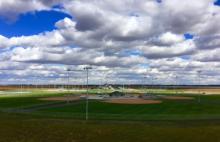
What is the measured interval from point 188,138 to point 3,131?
2311cm

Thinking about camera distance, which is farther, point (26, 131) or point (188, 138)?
point (26, 131)

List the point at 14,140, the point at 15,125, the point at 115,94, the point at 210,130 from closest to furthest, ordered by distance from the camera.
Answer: the point at 14,140, the point at 210,130, the point at 15,125, the point at 115,94

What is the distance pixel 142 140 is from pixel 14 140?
1436 centimetres

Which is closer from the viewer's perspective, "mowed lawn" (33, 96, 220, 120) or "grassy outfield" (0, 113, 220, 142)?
"grassy outfield" (0, 113, 220, 142)

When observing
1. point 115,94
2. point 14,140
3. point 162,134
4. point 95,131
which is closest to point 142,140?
point 162,134

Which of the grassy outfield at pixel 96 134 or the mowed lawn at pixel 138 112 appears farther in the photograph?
the mowed lawn at pixel 138 112

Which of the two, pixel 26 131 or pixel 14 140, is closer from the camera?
pixel 14 140

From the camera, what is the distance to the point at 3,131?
138ft

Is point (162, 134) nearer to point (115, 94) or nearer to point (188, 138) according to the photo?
point (188, 138)


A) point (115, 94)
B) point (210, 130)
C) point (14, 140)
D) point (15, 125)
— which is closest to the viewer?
point (14, 140)

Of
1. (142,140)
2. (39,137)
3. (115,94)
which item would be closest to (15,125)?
(39,137)

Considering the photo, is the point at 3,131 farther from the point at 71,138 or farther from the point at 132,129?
the point at 132,129

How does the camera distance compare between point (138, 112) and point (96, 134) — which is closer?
point (96, 134)

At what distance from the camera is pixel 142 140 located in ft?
121
